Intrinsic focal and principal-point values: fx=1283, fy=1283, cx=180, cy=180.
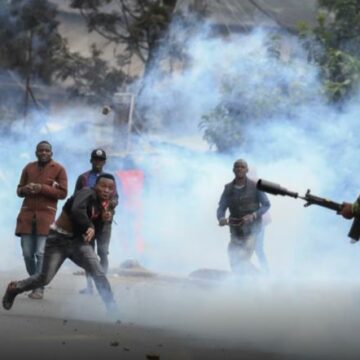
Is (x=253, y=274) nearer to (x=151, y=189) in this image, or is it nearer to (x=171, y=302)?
(x=171, y=302)

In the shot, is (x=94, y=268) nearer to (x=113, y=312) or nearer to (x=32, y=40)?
(x=113, y=312)

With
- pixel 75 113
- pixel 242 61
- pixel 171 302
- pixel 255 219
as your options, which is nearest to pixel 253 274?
pixel 255 219

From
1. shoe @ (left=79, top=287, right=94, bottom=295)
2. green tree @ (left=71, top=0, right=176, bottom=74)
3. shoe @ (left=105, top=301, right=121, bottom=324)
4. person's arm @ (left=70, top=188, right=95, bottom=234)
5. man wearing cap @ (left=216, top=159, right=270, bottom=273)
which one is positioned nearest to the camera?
person's arm @ (left=70, top=188, right=95, bottom=234)

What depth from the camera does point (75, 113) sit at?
2469 centimetres

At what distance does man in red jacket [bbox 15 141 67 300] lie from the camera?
11.6m

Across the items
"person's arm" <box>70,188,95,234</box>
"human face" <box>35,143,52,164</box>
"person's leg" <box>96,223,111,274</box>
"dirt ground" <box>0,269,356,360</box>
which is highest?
"human face" <box>35,143,52,164</box>

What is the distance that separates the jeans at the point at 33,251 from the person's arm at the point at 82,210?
1.80 m

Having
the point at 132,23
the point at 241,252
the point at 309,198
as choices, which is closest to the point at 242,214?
the point at 241,252

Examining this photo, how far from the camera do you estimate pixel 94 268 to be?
9.89 meters

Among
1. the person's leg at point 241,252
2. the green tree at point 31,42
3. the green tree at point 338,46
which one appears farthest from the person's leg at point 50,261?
the green tree at point 31,42

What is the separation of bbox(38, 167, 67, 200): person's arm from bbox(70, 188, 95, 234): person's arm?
5.83 ft

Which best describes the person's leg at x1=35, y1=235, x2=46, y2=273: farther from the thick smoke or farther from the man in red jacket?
the thick smoke

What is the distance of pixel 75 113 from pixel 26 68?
1534 millimetres

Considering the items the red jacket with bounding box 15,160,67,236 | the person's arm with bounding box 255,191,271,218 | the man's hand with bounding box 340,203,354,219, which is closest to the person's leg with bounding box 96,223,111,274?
the red jacket with bounding box 15,160,67,236
